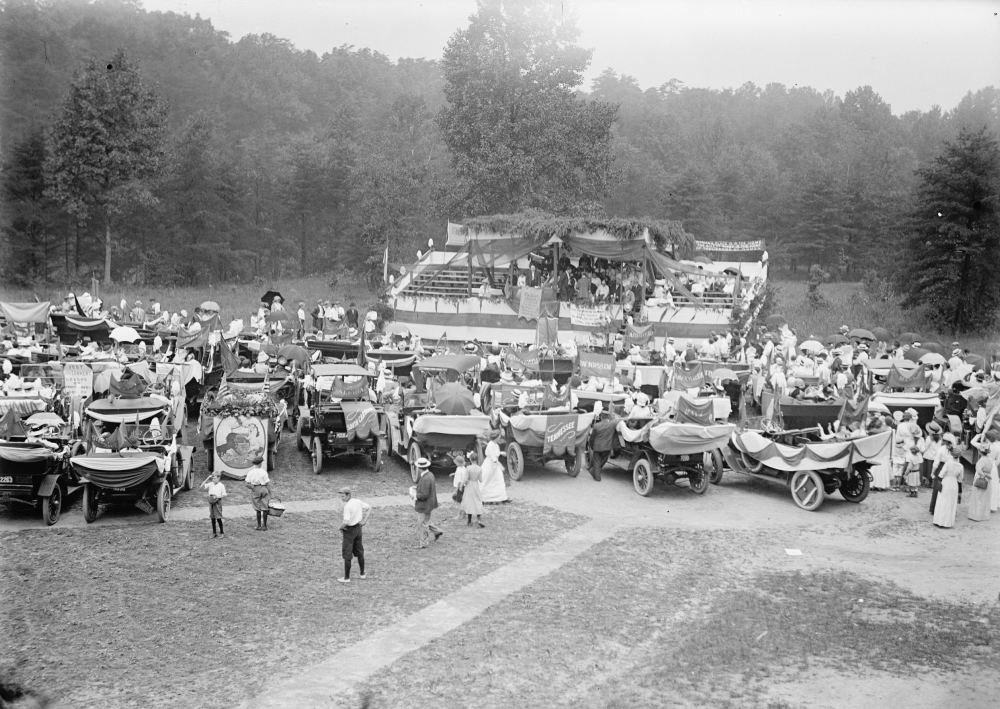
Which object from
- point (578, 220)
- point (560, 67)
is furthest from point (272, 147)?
point (578, 220)

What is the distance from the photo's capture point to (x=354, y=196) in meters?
51.5

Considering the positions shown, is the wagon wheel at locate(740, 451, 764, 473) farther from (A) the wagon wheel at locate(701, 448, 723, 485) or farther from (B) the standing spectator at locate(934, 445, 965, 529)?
(B) the standing spectator at locate(934, 445, 965, 529)

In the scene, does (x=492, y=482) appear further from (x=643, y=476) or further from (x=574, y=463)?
(x=643, y=476)

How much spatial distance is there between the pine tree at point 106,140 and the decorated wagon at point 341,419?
2288cm

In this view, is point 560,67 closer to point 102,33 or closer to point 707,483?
point 102,33

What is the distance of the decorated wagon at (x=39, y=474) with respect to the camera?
13750 millimetres

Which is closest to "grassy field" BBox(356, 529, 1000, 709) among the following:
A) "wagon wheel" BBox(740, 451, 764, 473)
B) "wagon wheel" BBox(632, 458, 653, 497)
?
"wagon wheel" BBox(632, 458, 653, 497)

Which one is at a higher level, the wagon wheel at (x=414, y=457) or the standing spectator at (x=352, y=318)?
the standing spectator at (x=352, y=318)

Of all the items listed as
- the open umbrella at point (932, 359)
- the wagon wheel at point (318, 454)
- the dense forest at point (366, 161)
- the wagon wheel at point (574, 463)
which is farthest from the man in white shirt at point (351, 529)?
the dense forest at point (366, 161)

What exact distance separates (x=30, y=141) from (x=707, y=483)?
37.1 m

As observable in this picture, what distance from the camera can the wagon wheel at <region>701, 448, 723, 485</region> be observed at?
17828 mm

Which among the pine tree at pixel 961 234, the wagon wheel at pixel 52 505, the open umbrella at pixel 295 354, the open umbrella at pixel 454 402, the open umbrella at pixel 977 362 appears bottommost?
the wagon wheel at pixel 52 505

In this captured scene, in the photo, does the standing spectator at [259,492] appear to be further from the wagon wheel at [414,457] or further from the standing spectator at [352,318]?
the standing spectator at [352,318]

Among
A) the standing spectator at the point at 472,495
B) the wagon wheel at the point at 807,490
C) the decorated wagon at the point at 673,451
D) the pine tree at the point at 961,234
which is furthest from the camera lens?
the pine tree at the point at 961,234
